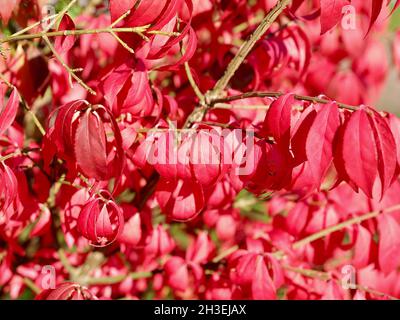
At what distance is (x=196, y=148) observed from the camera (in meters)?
0.82

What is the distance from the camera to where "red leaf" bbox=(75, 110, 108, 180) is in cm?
69

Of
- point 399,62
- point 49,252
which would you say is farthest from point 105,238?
point 399,62

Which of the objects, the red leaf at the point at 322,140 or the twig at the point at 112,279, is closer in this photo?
the red leaf at the point at 322,140

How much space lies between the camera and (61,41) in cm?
89

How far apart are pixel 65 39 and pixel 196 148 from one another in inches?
11.3

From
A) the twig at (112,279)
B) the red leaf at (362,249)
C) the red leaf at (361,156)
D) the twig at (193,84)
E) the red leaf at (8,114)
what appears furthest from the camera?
the twig at (112,279)

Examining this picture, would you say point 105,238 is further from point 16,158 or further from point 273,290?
point 273,290

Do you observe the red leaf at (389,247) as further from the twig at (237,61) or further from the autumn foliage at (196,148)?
the twig at (237,61)

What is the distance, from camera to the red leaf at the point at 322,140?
26.8 inches

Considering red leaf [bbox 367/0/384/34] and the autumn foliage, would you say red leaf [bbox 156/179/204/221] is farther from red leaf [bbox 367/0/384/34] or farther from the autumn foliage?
red leaf [bbox 367/0/384/34]

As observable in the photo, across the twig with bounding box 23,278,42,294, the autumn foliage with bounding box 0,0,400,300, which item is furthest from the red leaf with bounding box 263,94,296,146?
the twig with bounding box 23,278,42,294

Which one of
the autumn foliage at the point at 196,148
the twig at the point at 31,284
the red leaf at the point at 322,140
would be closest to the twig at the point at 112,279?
the autumn foliage at the point at 196,148

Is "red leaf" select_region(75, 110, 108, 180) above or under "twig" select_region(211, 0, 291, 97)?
under
